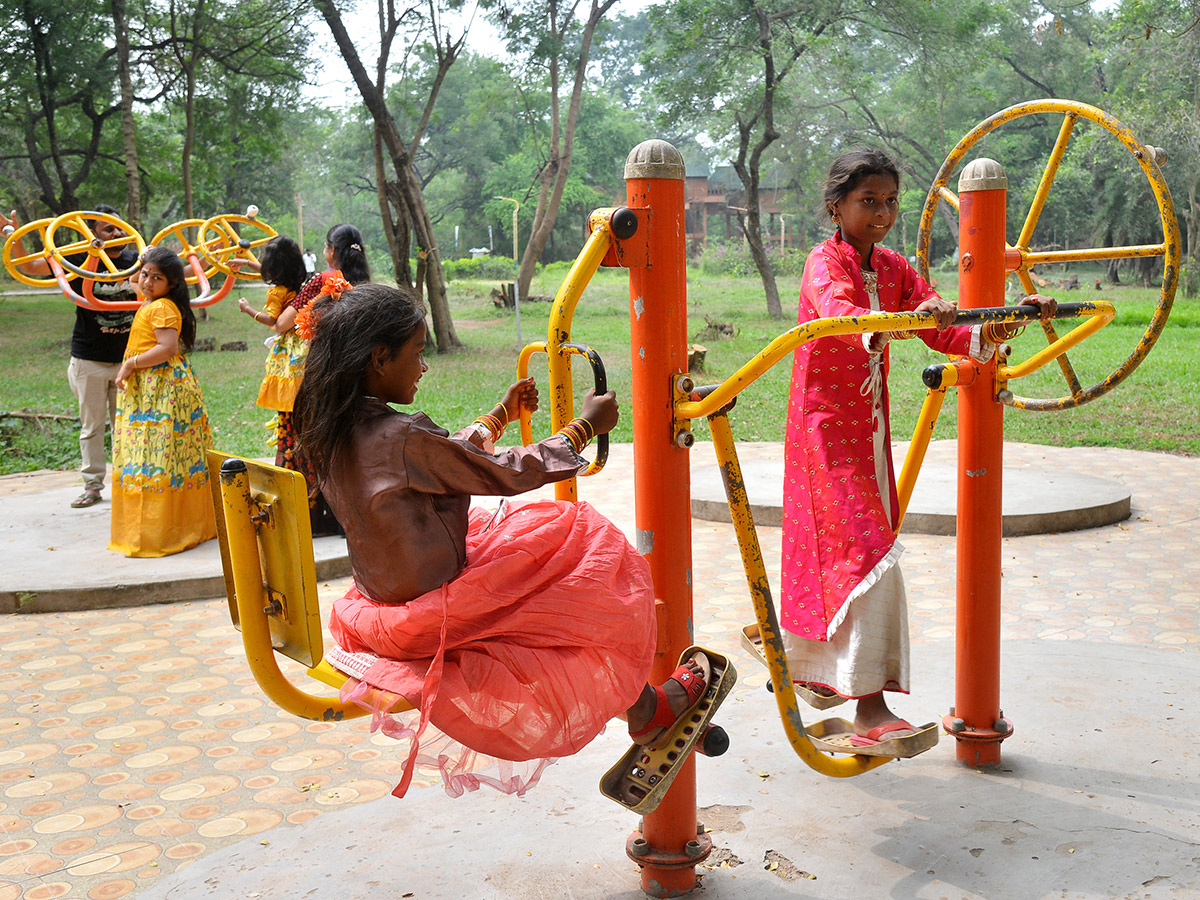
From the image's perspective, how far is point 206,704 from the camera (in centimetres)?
358

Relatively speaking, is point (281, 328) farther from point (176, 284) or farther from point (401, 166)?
point (401, 166)

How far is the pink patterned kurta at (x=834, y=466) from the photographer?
2.45m

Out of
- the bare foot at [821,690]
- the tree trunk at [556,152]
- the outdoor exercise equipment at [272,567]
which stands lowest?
the bare foot at [821,690]

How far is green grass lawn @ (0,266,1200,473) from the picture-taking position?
886 cm

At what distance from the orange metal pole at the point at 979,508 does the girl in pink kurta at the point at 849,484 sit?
14 cm

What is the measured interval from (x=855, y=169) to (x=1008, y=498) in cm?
368

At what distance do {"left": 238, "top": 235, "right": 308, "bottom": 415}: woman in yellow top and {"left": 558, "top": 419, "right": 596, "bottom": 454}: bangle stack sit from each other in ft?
11.0

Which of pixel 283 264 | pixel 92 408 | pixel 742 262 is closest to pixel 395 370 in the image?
pixel 283 264

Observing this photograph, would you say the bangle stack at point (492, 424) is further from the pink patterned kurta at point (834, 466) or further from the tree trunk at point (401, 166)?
the tree trunk at point (401, 166)

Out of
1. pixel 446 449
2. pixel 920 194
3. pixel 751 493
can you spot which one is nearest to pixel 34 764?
pixel 446 449

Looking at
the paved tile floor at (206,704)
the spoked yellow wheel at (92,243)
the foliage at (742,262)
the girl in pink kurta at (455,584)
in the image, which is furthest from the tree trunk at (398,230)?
the foliage at (742,262)

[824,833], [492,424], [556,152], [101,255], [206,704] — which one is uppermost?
[556,152]

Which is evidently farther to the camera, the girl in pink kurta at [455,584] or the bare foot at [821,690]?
the bare foot at [821,690]

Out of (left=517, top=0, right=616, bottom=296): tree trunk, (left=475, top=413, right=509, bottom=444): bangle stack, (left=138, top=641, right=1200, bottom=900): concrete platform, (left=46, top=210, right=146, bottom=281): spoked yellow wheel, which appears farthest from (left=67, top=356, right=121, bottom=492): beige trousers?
(left=517, top=0, right=616, bottom=296): tree trunk
